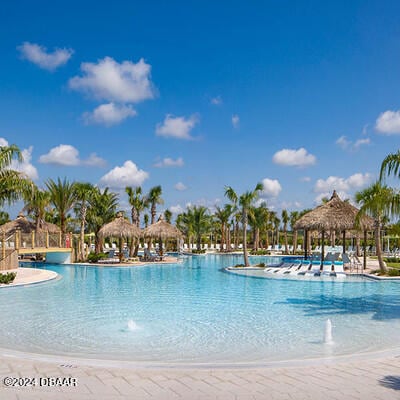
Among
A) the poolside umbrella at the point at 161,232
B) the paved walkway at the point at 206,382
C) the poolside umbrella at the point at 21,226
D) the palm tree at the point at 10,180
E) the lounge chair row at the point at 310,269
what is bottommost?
the lounge chair row at the point at 310,269

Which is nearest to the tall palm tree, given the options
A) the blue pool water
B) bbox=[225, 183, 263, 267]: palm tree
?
bbox=[225, 183, 263, 267]: palm tree

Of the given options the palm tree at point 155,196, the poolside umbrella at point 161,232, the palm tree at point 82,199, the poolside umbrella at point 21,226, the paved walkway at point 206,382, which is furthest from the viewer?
the palm tree at point 155,196

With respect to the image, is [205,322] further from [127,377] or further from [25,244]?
[25,244]

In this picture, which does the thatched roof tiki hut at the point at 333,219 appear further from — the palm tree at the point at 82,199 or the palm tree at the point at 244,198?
the palm tree at the point at 82,199

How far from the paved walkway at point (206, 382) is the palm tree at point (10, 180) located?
11202 millimetres

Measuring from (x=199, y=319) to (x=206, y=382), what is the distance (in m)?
5.39

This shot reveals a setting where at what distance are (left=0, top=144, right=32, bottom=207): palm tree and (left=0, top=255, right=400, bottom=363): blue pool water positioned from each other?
3681 millimetres

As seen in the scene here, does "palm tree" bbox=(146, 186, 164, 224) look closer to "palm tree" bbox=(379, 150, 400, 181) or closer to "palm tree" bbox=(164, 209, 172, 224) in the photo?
"palm tree" bbox=(164, 209, 172, 224)

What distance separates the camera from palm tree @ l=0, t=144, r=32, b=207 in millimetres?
15438

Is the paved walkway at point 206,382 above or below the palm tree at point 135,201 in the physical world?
below

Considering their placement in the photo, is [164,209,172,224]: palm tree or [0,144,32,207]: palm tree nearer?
[0,144,32,207]: palm tree

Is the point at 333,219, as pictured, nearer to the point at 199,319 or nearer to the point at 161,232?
the point at 161,232

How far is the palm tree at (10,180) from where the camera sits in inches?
608

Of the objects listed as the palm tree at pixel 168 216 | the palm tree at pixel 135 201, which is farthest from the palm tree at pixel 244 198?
the palm tree at pixel 168 216
